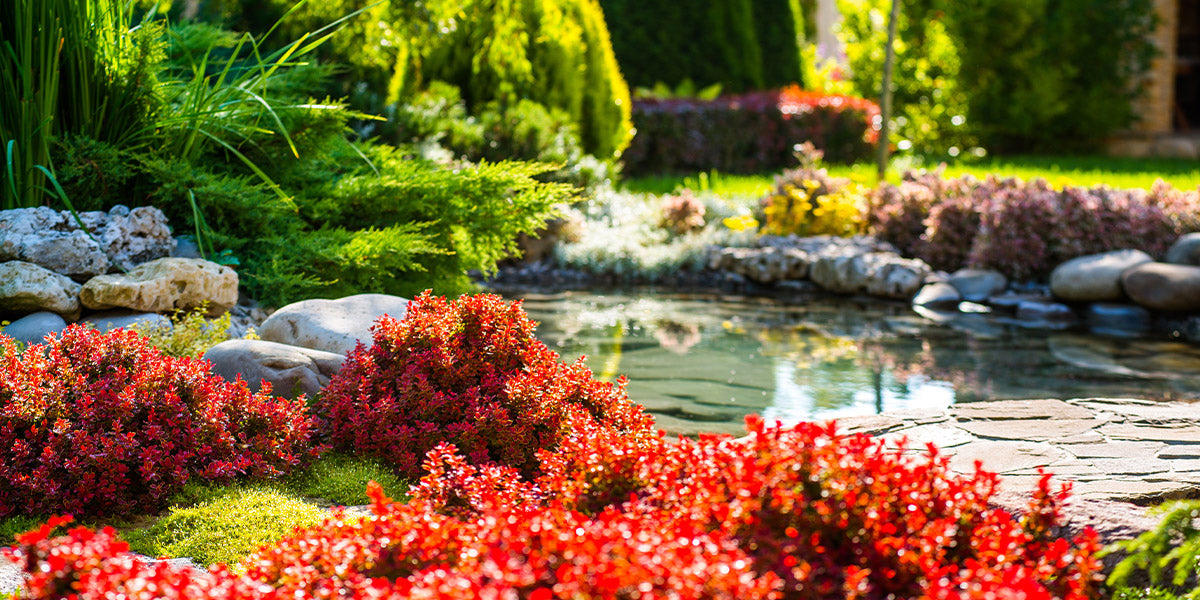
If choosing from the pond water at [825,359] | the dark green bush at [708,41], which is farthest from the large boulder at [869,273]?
the dark green bush at [708,41]

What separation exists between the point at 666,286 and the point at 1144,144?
1075 cm

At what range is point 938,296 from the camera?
9047mm

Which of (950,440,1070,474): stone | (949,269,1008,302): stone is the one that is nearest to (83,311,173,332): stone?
(950,440,1070,474): stone

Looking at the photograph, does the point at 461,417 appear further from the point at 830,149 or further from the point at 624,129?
the point at 830,149

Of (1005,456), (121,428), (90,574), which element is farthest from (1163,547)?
(121,428)

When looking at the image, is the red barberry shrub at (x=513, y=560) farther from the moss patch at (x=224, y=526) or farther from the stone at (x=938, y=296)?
the stone at (x=938, y=296)

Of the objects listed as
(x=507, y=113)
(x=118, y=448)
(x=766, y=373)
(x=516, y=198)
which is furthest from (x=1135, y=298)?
(x=118, y=448)

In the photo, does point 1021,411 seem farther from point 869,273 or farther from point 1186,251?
point 869,273

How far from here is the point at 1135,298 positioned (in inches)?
320

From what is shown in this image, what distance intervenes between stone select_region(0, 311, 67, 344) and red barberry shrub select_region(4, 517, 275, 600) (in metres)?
2.86

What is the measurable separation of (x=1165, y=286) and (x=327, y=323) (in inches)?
254

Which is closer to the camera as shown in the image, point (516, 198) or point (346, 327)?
point (346, 327)

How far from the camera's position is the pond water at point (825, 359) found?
573cm

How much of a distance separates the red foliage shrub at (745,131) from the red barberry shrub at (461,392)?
38.3 ft
